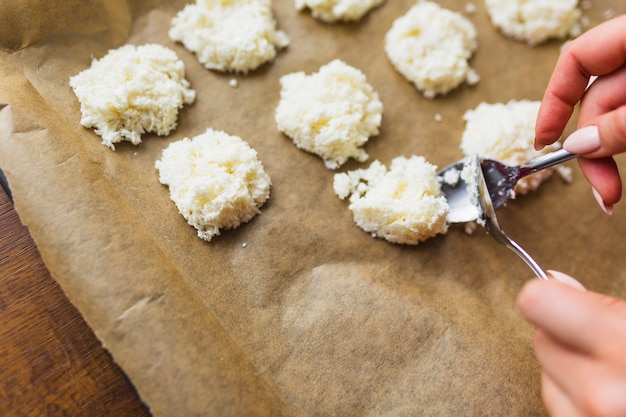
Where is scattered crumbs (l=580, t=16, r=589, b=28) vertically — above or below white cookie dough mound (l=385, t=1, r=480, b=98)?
below

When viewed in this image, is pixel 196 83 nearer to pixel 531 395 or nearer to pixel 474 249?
pixel 474 249

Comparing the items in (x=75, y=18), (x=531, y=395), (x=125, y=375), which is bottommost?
(x=531, y=395)

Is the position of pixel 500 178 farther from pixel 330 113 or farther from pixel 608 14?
pixel 608 14

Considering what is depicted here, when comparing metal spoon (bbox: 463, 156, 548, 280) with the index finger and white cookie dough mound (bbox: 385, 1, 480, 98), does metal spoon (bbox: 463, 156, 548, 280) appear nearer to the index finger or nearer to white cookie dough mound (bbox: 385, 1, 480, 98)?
the index finger

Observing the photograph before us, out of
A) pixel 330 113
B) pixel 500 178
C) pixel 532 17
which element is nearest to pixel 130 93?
pixel 330 113

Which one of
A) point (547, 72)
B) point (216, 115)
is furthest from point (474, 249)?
point (216, 115)

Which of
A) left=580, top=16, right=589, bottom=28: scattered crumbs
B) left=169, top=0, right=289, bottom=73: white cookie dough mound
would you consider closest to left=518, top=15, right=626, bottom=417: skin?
left=580, top=16, right=589, bottom=28: scattered crumbs
